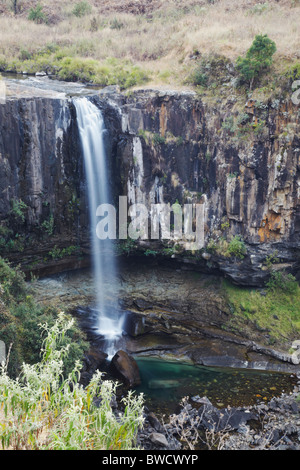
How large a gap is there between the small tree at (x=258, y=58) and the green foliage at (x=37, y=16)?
67.8ft

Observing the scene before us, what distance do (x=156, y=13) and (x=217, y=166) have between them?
2033cm

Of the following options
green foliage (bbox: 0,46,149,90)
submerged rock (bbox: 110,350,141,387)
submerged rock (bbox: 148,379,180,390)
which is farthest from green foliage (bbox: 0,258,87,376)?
green foliage (bbox: 0,46,149,90)

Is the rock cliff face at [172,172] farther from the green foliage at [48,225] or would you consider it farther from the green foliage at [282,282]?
the green foliage at [282,282]

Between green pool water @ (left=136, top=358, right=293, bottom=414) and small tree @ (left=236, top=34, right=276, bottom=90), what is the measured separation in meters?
13.0

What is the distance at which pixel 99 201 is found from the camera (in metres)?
19.6

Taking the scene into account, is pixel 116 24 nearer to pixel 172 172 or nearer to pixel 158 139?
pixel 158 139

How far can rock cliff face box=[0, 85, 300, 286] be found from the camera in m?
17.3

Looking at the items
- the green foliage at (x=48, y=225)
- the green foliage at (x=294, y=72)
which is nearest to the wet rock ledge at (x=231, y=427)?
the green foliage at (x=48, y=225)

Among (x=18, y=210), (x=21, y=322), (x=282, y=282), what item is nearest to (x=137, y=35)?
(x=18, y=210)

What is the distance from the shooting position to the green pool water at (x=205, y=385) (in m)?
13.9

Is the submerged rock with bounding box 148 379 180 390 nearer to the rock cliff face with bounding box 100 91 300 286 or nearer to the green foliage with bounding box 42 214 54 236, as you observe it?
the rock cliff face with bounding box 100 91 300 286

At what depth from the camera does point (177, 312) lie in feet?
63.6

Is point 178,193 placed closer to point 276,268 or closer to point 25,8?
point 276,268

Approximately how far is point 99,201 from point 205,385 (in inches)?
390
